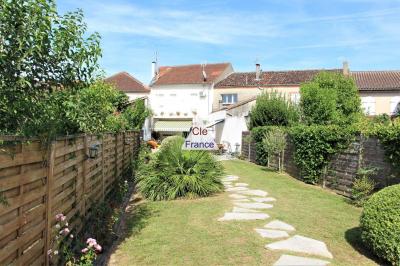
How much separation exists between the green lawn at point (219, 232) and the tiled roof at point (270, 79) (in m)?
34.2

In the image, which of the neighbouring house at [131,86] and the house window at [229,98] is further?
the neighbouring house at [131,86]

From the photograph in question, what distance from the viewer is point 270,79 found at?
46.8 meters

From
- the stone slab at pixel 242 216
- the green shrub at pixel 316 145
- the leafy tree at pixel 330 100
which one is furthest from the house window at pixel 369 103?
the stone slab at pixel 242 216

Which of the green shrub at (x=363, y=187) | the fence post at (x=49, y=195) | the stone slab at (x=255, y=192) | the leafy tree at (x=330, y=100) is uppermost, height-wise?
the leafy tree at (x=330, y=100)

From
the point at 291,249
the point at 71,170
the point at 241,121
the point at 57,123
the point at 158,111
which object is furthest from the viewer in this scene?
the point at 158,111

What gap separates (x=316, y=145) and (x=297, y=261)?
8446 mm

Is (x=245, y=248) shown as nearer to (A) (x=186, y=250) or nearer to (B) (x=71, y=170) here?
(A) (x=186, y=250)

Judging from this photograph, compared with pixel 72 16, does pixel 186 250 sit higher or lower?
lower

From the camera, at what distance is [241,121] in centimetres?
3859

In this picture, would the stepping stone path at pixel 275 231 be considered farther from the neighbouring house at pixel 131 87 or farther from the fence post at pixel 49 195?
the neighbouring house at pixel 131 87

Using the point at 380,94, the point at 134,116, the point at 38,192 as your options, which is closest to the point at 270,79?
the point at 380,94

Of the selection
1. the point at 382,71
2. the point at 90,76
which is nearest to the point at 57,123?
the point at 90,76

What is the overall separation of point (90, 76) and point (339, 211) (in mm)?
7105

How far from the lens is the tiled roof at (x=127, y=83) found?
52406 mm
